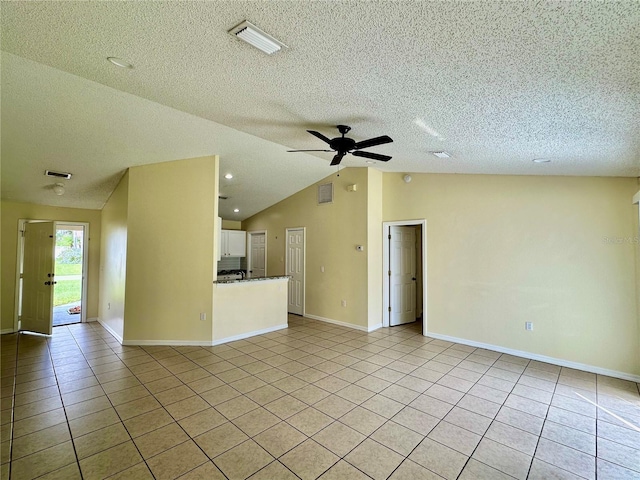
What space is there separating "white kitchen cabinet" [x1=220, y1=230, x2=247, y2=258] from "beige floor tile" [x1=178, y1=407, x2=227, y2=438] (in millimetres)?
5312

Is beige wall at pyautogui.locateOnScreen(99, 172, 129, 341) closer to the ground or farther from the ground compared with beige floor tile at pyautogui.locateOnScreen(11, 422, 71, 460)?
farther from the ground

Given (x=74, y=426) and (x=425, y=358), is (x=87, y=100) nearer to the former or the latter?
(x=74, y=426)

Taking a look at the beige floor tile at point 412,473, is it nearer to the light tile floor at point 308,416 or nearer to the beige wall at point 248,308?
the light tile floor at point 308,416

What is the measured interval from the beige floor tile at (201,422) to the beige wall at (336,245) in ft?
A: 10.9

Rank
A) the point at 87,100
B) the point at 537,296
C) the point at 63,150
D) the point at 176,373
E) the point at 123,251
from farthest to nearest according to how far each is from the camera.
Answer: the point at 123,251 → the point at 537,296 → the point at 63,150 → the point at 176,373 → the point at 87,100

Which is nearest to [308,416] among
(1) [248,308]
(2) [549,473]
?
(2) [549,473]

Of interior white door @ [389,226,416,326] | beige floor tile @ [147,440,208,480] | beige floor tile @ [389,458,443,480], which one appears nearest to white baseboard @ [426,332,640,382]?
interior white door @ [389,226,416,326]

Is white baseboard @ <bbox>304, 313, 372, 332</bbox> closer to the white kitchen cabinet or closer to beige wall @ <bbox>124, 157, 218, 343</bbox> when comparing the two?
beige wall @ <bbox>124, 157, 218, 343</bbox>

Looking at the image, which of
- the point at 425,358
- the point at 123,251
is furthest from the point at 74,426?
the point at 425,358

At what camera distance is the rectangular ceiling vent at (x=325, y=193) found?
6.16 meters

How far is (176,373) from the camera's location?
3590 mm

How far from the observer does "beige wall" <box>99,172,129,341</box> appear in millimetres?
4746

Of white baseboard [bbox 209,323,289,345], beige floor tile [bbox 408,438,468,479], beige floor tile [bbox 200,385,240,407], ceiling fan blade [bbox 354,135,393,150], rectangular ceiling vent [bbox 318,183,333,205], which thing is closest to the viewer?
beige floor tile [bbox 408,438,468,479]

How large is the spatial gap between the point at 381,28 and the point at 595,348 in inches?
177
